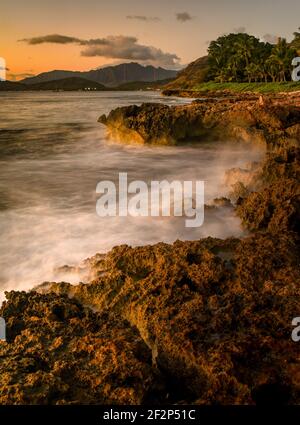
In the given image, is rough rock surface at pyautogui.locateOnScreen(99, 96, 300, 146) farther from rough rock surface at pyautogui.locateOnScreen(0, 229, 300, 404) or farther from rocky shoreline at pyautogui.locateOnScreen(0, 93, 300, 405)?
rough rock surface at pyautogui.locateOnScreen(0, 229, 300, 404)

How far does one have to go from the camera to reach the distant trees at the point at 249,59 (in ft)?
180

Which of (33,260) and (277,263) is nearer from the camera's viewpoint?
(277,263)

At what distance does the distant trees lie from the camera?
2158 inches

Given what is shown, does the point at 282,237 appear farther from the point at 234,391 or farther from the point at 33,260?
the point at 33,260

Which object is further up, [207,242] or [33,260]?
[207,242]

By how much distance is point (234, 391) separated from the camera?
234 centimetres

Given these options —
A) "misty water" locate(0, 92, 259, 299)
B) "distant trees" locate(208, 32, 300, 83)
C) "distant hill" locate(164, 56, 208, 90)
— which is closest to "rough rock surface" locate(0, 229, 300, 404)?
"misty water" locate(0, 92, 259, 299)

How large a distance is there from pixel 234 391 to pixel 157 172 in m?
9.01
